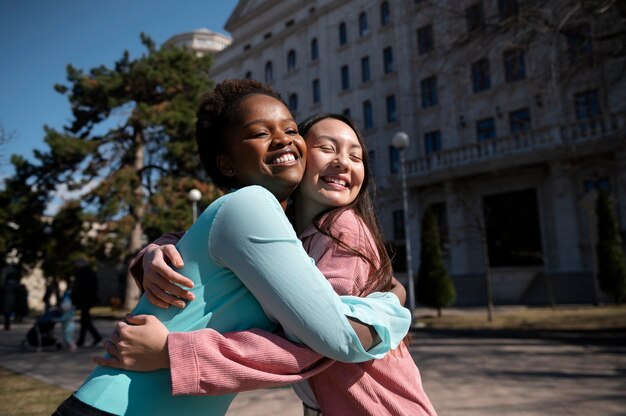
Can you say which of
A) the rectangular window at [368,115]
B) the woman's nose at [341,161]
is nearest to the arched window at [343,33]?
the rectangular window at [368,115]

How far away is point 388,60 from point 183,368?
109 feet

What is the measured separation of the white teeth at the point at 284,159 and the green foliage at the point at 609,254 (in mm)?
20713

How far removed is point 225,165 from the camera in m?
1.61

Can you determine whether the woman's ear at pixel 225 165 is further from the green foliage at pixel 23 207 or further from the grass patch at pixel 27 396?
the green foliage at pixel 23 207

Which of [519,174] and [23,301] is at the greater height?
[519,174]

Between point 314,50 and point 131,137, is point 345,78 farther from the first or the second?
point 131,137

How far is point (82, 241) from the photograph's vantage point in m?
26.0

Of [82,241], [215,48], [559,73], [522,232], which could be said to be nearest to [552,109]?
[522,232]

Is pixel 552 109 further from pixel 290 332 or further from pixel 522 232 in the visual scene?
pixel 290 332

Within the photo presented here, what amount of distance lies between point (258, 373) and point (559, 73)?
1201 cm

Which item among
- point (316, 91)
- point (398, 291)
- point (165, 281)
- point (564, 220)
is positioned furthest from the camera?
point (316, 91)

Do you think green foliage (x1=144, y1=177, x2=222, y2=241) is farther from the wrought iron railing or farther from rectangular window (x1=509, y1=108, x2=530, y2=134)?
rectangular window (x1=509, y1=108, x2=530, y2=134)

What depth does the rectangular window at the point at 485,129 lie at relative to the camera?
90.0ft

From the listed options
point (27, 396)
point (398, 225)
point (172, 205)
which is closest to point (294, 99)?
point (398, 225)
